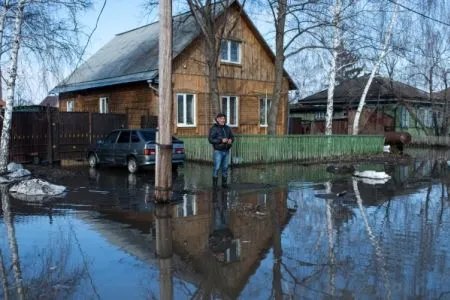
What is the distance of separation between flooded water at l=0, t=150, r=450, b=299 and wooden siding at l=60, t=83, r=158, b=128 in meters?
10.3

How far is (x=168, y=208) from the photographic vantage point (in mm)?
9289

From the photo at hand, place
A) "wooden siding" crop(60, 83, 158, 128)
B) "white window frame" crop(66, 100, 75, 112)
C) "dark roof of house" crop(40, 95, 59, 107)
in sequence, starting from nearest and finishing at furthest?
1. "dark roof of house" crop(40, 95, 59, 107)
2. "wooden siding" crop(60, 83, 158, 128)
3. "white window frame" crop(66, 100, 75, 112)

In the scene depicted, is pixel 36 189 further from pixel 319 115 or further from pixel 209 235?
pixel 319 115

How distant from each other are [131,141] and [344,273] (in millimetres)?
11614

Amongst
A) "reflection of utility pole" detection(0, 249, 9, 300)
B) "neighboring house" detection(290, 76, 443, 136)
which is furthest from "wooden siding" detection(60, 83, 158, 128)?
"reflection of utility pole" detection(0, 249, 9, 300)

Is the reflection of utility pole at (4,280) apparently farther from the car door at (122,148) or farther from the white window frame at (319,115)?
the white window frame at (319,115)

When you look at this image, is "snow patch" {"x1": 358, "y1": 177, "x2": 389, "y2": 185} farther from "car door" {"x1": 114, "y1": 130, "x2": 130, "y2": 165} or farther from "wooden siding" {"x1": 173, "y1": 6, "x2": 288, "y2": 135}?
"wooden siding" {"x1": 173, "y1": 6, "x2": 288, "y2": 135}

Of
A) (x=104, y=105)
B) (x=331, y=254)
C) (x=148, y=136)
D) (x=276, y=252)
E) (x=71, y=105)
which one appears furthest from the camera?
(x=71, y=105)

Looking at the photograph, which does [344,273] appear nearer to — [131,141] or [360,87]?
[131,141]

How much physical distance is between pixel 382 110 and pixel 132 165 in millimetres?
27428

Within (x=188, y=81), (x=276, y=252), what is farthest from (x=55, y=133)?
(x=276, y=252)

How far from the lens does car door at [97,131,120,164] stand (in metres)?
16.8

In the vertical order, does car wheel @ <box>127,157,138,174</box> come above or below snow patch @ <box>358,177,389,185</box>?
above

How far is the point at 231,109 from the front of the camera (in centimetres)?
2444
